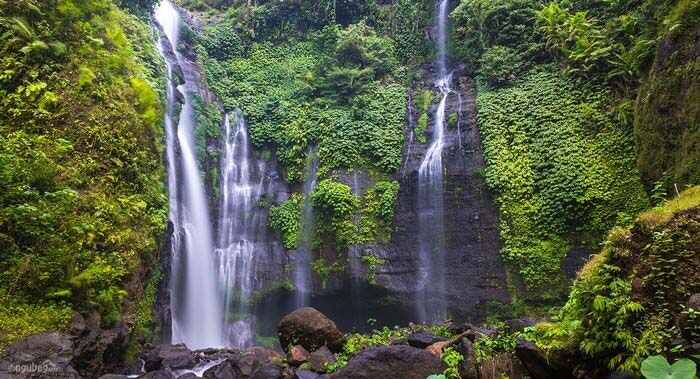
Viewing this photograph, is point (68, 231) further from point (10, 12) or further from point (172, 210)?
point (172, 210)

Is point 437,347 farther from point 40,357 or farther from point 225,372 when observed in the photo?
point 40,357

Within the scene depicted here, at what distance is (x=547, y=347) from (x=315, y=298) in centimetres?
1076

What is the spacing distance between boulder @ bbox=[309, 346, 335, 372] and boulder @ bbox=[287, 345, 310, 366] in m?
0.16

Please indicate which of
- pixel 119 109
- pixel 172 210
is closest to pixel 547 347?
pixel 119 109

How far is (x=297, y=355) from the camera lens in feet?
27.4

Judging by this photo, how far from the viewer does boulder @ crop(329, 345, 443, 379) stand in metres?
6.16

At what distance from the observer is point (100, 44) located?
389 inches

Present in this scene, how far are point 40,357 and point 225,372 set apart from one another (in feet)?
9.22

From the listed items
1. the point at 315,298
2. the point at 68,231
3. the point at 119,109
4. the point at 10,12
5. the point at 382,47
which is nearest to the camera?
the point at 68,231

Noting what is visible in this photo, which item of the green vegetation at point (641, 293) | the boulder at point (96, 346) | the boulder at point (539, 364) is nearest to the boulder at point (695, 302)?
the green vegetation at point (641, 293)

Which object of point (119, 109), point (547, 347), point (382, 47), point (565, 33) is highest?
point (382, 47)

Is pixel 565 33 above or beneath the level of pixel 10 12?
above

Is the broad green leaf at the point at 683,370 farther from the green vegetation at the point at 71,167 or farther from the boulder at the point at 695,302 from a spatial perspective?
the green vegetation at the point at 71,167

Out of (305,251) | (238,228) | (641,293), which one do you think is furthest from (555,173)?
(238,228)
